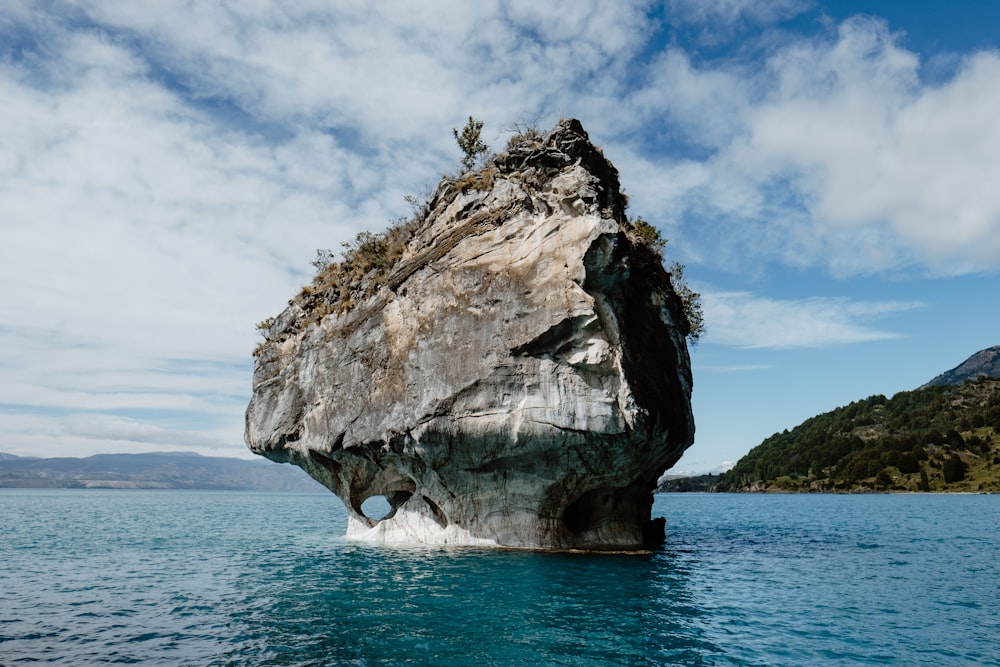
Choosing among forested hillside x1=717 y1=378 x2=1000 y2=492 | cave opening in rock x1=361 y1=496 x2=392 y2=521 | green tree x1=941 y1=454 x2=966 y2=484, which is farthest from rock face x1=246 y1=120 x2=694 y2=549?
forested hillside x1=717 y1=378 x2=1000 y2=492

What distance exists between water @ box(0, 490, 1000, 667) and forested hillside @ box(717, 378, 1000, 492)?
10584cm

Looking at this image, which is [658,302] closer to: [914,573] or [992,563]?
[914,573]

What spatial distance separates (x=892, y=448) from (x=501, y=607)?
144m

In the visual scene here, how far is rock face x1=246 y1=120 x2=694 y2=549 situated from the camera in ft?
78.7

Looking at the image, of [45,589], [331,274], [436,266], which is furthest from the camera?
[331,274]

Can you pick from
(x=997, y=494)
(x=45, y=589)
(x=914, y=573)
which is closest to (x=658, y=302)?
(x=914, y=573)

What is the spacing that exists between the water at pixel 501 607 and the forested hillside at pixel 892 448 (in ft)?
347

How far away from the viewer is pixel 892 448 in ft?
441

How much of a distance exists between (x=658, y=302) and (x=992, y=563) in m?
17.4

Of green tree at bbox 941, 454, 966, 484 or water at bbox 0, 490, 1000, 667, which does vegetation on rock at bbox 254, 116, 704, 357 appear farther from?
green tree at bbox 941, 454, 966, 484

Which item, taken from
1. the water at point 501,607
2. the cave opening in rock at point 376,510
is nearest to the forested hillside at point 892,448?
the cave opening in rock at point 376,510

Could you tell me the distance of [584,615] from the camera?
16.2 metres

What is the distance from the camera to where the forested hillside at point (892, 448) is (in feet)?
387

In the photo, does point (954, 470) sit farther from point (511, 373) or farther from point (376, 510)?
point (511, 373)
